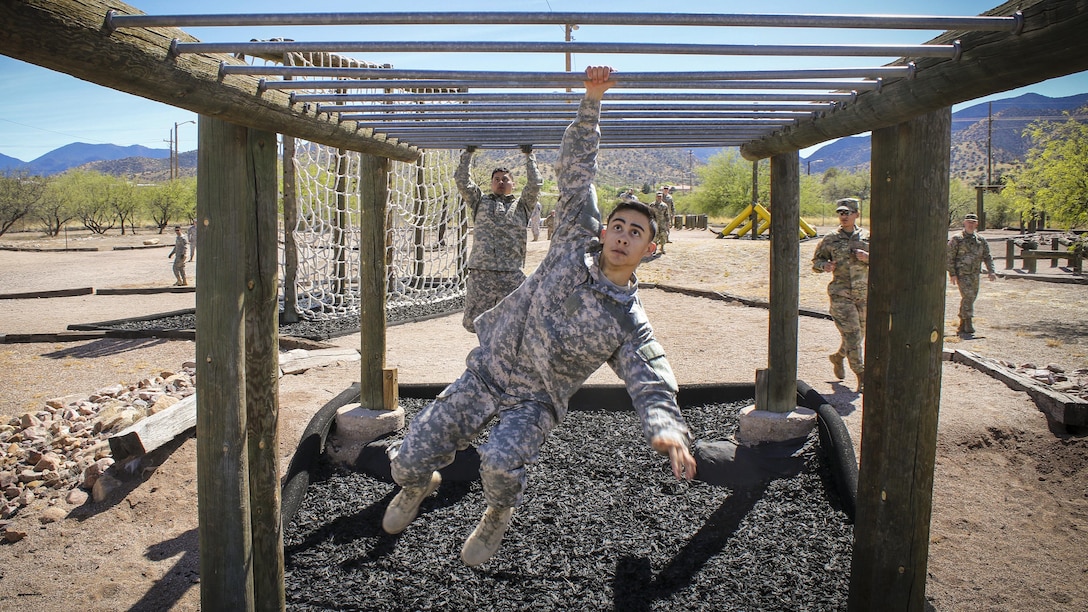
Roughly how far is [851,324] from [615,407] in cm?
260

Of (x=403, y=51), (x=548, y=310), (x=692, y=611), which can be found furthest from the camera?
(x=692, y=611)

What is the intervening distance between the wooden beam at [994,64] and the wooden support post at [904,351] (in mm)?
165

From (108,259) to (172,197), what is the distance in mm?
22951

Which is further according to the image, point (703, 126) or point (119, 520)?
point (119, 520)

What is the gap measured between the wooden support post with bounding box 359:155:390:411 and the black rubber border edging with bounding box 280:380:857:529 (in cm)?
36

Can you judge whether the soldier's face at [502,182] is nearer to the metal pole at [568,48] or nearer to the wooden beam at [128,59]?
the wooden beam at [128,59]

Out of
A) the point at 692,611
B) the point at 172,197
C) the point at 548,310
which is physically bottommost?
→ the point at 692,611

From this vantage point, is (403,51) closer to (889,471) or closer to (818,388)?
(889,471)

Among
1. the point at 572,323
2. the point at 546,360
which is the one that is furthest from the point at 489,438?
the point at 572,323

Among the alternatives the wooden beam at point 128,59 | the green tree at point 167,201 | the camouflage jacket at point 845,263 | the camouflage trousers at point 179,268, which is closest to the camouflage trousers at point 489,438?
the wooden beam at point 128,59

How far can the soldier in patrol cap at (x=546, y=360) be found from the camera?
121 inches

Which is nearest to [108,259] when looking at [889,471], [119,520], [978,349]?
[119,520]

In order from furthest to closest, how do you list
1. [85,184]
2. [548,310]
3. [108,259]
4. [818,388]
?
[85,184] → [108,259] → [818,388] → [548,310]

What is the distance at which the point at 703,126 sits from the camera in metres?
4.36
